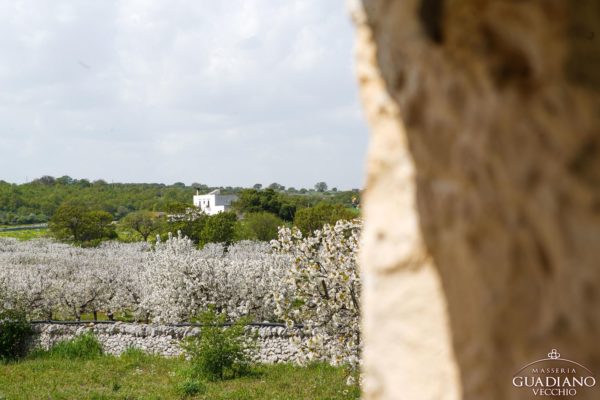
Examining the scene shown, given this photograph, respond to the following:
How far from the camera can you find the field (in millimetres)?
10585

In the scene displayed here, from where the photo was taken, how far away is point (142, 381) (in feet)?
39.3

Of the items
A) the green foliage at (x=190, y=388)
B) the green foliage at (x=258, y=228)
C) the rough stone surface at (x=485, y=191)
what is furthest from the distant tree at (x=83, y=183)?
the rough stone surface at (x=485, y=191)

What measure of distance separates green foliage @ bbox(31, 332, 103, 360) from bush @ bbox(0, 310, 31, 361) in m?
0.49

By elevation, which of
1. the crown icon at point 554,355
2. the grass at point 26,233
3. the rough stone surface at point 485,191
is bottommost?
the crown icon at point 554,355

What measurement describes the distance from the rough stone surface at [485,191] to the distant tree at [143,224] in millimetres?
41012

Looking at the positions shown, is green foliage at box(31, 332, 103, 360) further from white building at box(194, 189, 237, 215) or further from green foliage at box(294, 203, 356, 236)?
white building at box(194, 189, 237, 215)

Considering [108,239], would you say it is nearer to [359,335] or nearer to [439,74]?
[359,335]

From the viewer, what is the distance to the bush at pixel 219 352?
12.2 m

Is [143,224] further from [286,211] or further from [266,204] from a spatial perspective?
[286,211]

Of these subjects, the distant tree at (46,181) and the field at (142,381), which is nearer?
the field at (142,381)

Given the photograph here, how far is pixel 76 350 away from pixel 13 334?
5.58ft

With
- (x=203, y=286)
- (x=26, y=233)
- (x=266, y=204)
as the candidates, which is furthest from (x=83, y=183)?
(x=203, y=286)

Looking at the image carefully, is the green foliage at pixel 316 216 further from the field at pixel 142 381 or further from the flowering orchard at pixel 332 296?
the flowering orchard at pixel 332 296

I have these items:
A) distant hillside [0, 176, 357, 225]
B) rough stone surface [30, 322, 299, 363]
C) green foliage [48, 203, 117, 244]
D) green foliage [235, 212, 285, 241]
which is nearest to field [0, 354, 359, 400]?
rough stone surface [30, 322, 299, 363]
